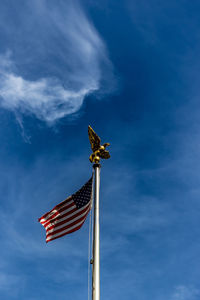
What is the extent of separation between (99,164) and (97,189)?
1671 mm

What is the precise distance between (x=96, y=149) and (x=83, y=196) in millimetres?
2960

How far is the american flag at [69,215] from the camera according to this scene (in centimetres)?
1501

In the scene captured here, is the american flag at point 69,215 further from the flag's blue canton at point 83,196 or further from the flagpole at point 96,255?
the flagpole at point 96,255

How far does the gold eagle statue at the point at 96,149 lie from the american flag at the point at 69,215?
4.05 feet

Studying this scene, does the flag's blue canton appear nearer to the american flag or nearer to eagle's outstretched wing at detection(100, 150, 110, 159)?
the american flag

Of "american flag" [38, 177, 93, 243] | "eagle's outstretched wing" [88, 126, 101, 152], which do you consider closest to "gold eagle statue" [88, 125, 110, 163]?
"eagle's outstretched wing" [88, 126, 101, 152]

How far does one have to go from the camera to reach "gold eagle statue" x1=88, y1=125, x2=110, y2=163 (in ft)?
52.6

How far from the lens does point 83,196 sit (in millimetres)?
15289

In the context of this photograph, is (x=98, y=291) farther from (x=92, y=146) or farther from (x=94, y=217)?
(x=92, y=146)

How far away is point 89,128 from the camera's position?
55.6 ft

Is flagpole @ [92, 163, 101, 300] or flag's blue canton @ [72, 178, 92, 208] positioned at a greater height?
flag's blue canton @ [72, 178, 92, 208]

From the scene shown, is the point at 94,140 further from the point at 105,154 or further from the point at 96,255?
the point at 96,255

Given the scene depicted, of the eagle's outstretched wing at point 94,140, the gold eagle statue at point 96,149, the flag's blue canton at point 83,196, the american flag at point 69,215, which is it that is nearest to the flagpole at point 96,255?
the flag's blue canton at point 83,196

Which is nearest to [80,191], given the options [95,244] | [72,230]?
[72,230]
